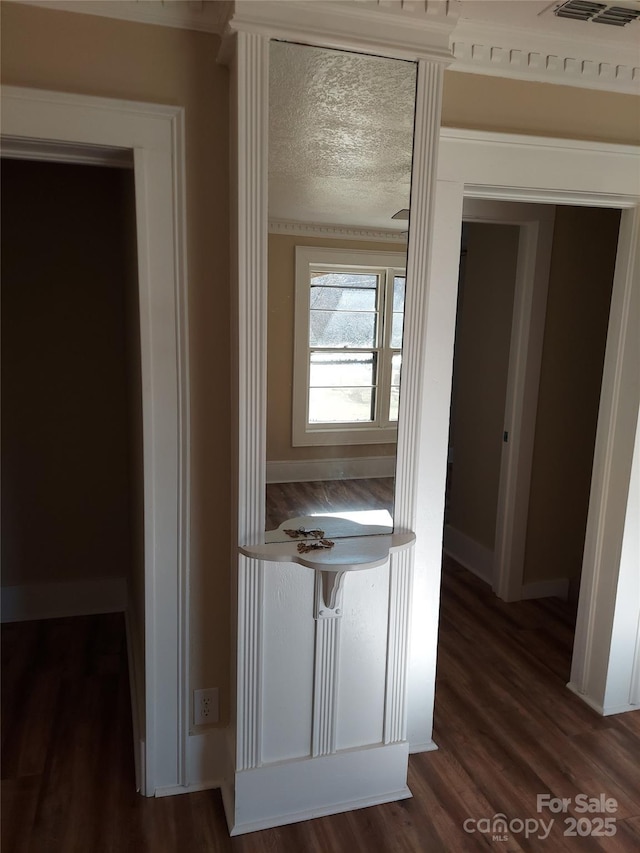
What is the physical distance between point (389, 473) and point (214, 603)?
732mm

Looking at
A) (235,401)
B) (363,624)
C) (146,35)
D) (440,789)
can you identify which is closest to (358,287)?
(235,401)

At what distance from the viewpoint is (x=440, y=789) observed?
7.40 ft

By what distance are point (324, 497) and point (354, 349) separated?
479 millimetres

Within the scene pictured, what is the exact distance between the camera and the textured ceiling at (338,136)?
71.3 inches

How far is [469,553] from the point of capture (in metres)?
4.10

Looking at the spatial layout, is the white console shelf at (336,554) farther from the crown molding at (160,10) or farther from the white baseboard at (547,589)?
the white baseboard at (547,589)

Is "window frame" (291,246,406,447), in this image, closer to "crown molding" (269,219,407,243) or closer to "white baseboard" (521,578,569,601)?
"crown molding" (269,219,407,243)

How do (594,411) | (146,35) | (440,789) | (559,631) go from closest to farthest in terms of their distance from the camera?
(146,35) < (440,789) < (559,631) < (594,411)

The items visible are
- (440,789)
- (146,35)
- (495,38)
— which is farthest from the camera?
(440,789)

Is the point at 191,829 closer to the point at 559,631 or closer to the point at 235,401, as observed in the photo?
the point at 235,401

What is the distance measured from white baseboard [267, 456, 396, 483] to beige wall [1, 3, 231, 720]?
0.65 feet

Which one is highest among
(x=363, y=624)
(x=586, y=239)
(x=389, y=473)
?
(x=586, y=239)

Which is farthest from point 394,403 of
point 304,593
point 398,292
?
point 304,593

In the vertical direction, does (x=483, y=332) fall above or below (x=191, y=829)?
above
